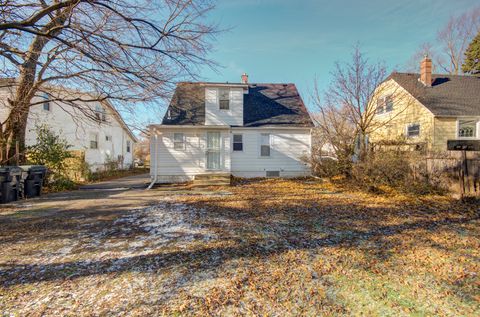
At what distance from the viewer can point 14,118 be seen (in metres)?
8.74

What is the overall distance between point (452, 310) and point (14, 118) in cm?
1326

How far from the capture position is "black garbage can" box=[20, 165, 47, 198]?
26.3 feet

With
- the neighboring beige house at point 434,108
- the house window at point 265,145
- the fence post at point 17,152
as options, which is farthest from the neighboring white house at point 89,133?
the neighboring beige house at point 434,108

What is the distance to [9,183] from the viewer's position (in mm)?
7336

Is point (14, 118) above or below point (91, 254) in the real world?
above

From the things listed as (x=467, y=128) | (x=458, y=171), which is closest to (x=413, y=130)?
(x=467, y=128)

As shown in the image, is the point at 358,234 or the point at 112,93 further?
the point at 112,93

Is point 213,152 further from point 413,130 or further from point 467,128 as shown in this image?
point 467,128

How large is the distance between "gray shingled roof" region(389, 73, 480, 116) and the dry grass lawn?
11.5 meters

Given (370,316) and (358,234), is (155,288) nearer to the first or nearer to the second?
(370,316)

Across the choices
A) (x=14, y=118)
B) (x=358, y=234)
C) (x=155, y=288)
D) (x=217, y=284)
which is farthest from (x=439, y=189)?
(x=14, y=118)

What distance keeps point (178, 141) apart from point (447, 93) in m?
18.3

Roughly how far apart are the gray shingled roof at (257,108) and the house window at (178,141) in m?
0.64

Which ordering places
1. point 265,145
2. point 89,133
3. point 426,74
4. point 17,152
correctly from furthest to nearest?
point 89,133, point 426,74, point 265,145, point 17,152
